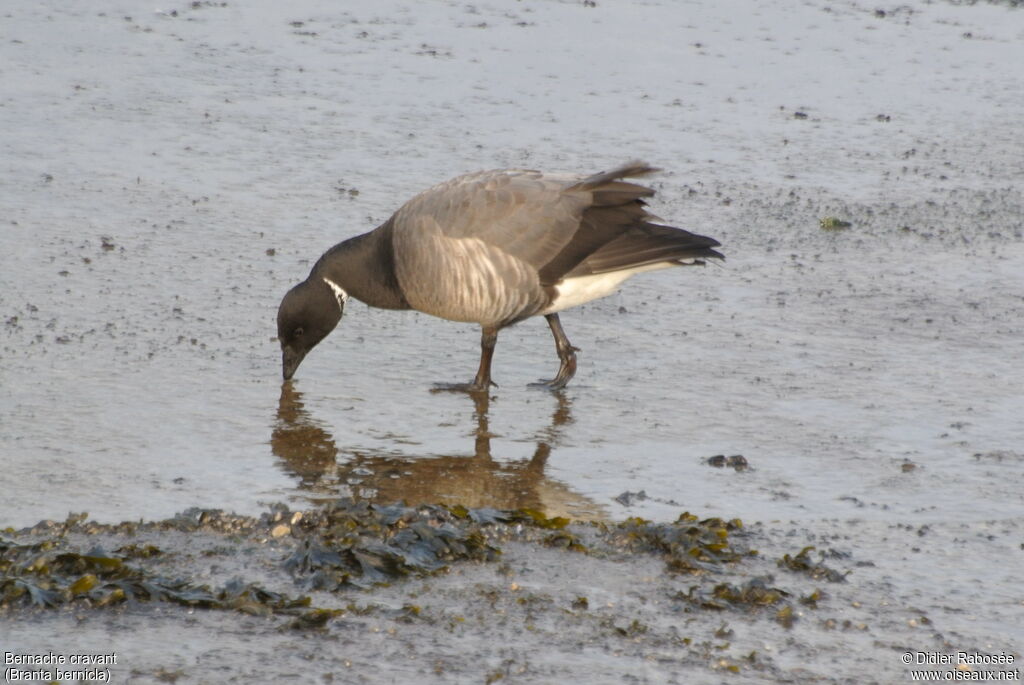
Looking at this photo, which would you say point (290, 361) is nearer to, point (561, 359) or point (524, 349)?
point (561, 359)

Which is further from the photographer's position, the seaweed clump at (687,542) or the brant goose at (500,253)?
the brant goose at (500,253)

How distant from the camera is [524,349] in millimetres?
8008

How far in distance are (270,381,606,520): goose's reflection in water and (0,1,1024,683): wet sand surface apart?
0.9 inches

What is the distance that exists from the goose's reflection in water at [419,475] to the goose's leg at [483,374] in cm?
51

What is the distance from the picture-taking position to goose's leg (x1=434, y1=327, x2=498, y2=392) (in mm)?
7105

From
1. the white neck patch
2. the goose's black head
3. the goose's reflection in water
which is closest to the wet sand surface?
the goose's reflection in water

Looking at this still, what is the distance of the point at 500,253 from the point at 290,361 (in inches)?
46.3

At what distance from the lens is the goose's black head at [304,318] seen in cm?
702

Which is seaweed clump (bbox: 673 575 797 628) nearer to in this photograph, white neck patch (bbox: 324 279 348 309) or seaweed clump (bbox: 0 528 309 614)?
seaweed clump (bbox: 0 528 309 614)

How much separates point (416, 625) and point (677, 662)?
795mm

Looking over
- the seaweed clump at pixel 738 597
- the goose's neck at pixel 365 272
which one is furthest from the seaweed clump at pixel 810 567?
the goose's neck at pixel 365 272

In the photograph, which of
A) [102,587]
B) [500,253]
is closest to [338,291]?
[500,253]

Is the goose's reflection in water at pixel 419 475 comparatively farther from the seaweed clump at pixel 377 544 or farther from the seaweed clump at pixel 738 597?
the seaweed clump at pixel 738 597

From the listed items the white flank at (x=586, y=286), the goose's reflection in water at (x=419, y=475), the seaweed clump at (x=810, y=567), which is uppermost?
the white flank at (x=586, y=286)
